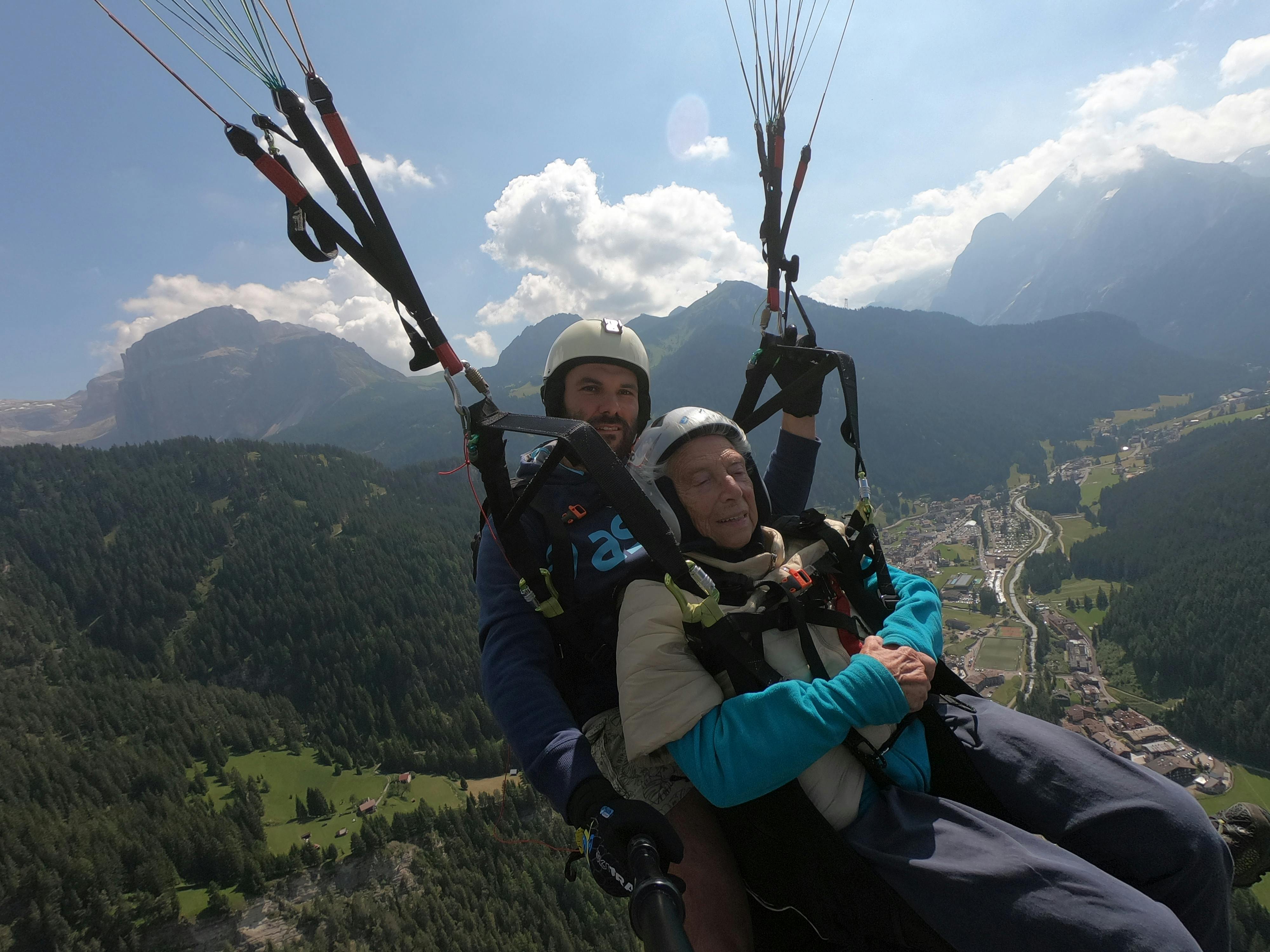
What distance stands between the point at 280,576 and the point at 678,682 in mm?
145449

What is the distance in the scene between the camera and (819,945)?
3051 mm

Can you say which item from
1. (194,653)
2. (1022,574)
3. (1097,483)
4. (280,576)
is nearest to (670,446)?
(1022,574)

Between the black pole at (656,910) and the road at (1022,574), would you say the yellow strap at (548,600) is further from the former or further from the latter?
the road at (1022,574)

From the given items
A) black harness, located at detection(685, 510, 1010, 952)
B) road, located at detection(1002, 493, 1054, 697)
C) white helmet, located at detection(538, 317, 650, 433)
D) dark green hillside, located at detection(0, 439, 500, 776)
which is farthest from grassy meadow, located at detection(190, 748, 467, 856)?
black harness, located at detection(685, 510, 1010, 952)

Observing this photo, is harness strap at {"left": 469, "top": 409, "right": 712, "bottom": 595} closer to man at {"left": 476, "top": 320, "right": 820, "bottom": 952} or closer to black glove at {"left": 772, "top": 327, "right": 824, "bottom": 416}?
man at {"left": 476, "top": 320, "right": 820, "bottom": 952}

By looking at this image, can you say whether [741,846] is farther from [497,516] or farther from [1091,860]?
[497,516]

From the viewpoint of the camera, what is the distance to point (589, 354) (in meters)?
4.78

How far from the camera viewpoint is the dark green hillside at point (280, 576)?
98.2 meters

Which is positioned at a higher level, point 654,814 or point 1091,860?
point 654,814

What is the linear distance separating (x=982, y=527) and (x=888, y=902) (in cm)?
14858

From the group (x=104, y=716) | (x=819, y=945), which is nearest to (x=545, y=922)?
(x=819, y=945)

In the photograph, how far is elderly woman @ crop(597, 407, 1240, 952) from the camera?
97.6 inches

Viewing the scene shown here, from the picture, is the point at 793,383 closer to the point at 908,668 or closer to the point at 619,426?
the point at 619,426

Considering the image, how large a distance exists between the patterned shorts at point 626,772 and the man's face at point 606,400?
82.3 inches
